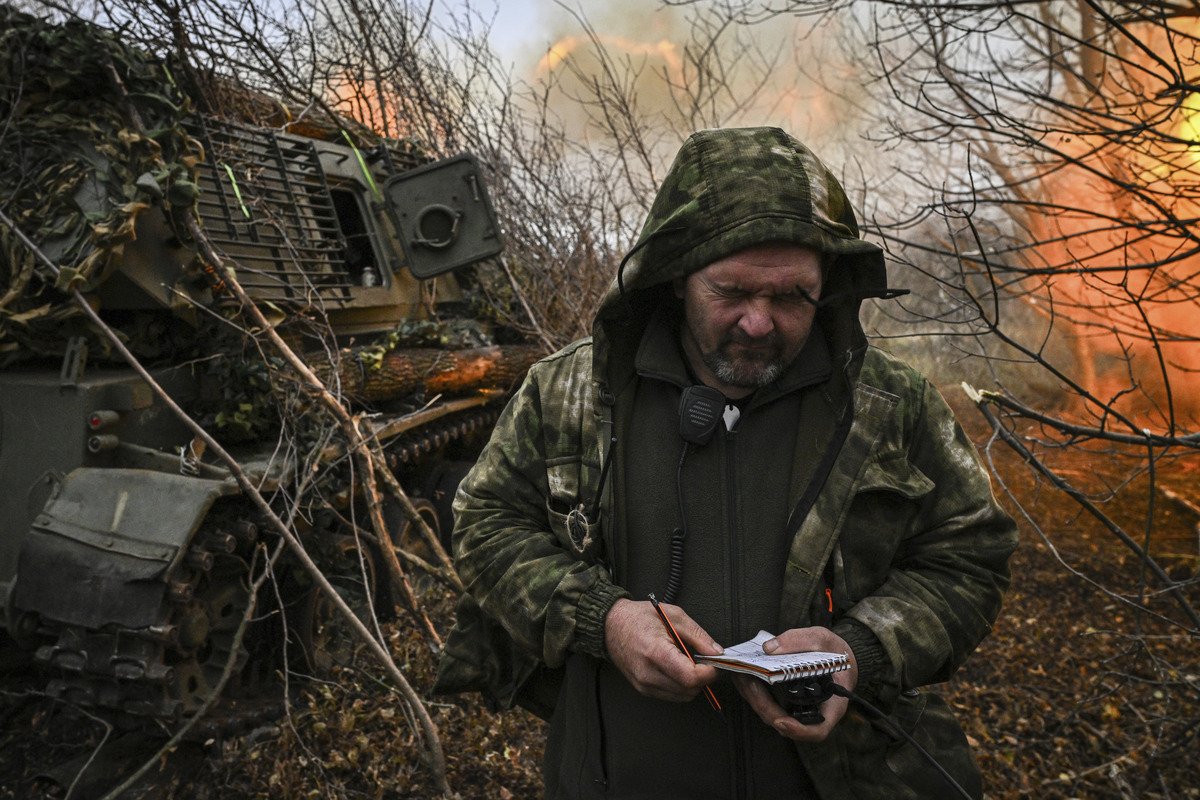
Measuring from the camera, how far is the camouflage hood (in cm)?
200

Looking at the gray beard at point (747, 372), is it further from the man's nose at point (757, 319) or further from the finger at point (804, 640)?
the finger at point (804, 640)

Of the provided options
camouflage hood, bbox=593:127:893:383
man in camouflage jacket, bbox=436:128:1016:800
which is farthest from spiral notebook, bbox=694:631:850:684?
camouflage hood, bbox=593:127:893:383

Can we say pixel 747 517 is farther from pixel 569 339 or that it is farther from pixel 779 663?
pixel 569 339

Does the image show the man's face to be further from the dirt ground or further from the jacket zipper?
the dirt ground

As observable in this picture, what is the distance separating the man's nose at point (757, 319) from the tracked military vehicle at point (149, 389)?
288cm

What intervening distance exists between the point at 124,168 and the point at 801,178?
384 cm

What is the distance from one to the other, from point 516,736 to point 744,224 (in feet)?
11.5

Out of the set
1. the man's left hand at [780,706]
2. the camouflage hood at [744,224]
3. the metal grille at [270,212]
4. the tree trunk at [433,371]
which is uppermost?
the metal grille at [270,212]

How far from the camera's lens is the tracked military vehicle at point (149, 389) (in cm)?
399

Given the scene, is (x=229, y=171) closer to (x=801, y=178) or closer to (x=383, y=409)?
(x=383, y=409)

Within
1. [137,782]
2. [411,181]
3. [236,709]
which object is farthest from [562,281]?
[137,782]

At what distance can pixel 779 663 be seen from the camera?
1.70m

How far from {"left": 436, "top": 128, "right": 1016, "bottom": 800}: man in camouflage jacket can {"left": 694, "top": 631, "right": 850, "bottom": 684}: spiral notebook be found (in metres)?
0.13

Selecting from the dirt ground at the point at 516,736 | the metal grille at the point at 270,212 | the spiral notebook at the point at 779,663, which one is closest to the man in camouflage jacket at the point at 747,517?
the spiral notebook at the point at 779,663
